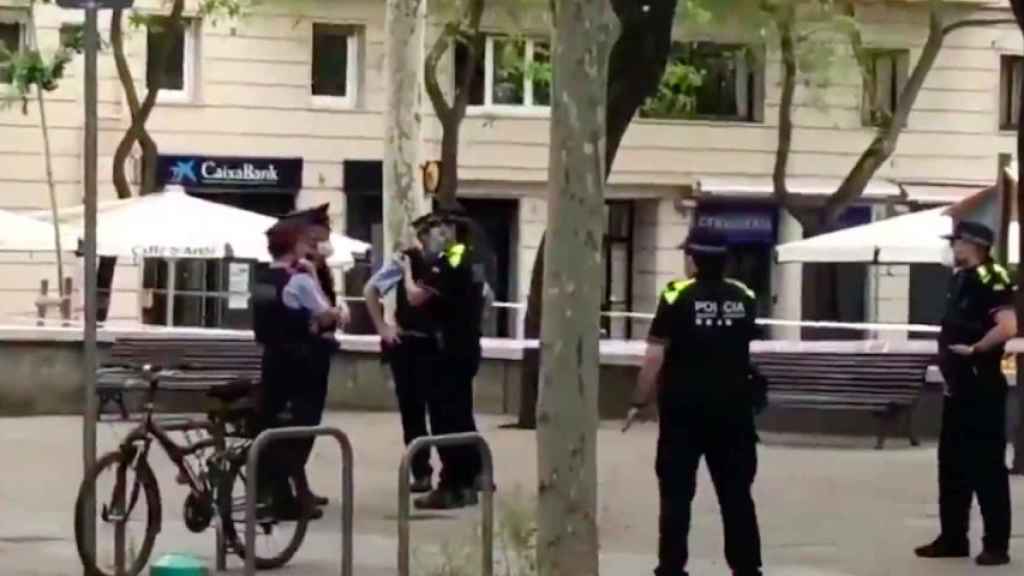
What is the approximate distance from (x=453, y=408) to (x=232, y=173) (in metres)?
22.2

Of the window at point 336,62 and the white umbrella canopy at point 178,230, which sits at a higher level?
the window at point 336,62

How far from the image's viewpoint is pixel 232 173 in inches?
1435

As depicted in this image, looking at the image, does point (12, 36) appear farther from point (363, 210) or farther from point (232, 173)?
point (363, 210)

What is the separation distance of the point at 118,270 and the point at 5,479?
761 inches

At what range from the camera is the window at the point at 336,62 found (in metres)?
37.0

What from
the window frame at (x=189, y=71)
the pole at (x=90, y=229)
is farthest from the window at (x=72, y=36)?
the pole at (x=90, y=229)

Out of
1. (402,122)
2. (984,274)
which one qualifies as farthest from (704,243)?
(402,122)

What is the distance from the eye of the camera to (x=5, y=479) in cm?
1658

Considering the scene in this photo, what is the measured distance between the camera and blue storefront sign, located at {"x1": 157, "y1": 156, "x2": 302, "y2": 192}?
118 ft

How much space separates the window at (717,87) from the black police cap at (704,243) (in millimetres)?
25502

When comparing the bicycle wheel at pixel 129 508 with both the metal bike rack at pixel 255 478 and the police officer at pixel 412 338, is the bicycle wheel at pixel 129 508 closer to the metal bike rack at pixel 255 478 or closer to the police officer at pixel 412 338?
the metal bike rack at pixel 255 478

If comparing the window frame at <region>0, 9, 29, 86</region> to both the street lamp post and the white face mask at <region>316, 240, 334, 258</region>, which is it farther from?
the street lamp post

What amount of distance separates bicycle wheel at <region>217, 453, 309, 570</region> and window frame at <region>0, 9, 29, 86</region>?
2328 centimetres

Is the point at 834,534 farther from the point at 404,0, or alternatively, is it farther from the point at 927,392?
the point at 404,0
